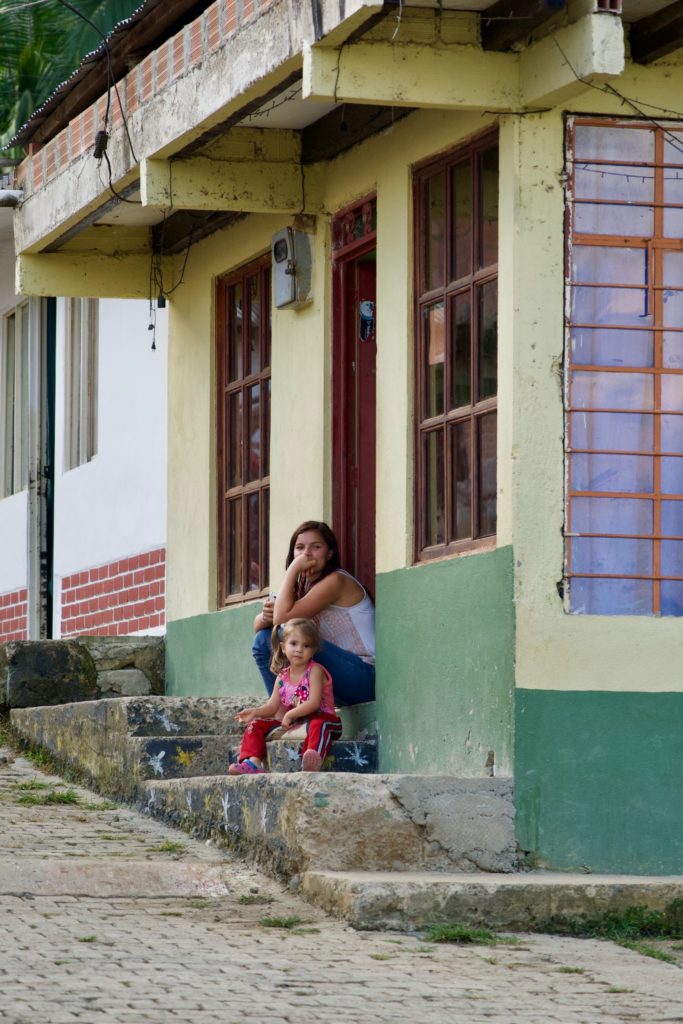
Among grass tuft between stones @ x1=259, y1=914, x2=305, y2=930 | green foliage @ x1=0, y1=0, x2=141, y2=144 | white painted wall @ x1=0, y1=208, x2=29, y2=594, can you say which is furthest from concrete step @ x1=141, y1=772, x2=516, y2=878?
green foliage @ x1=0, y1=0, x2=141, y2=144

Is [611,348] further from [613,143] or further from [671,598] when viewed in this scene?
[671,598]

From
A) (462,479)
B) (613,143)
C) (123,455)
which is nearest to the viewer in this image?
(613,143)

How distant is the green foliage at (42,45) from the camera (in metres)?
20.2

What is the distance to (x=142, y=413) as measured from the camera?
1195 cm

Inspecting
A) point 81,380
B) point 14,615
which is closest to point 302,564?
point 81,380

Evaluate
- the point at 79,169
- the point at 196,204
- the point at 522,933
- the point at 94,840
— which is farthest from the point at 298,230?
the point at 522,933

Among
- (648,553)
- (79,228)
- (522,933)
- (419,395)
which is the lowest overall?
(522,933)

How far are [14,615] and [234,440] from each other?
14.6 ft

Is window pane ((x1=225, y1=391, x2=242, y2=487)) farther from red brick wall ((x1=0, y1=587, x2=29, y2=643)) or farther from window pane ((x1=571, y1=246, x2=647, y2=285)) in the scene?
red brick wall ((x1=0, y1=587, x2=29, y2=643))

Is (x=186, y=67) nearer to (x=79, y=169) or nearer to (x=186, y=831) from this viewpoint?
(x=79, y=169)

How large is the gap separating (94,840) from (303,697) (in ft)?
3.63

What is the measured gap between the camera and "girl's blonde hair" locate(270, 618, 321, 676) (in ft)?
27.7

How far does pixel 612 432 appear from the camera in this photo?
298 inches

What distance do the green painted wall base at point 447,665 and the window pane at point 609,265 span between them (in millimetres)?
1160
